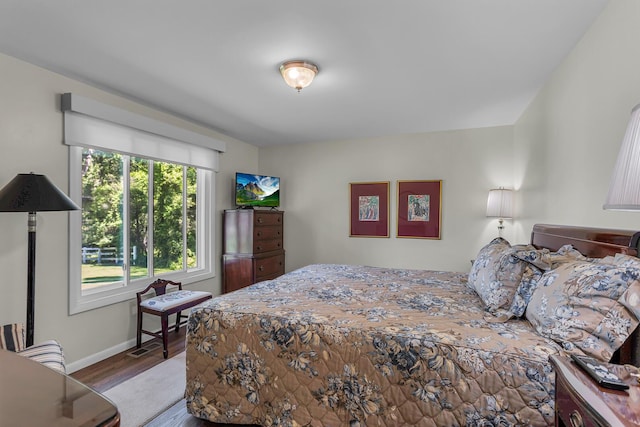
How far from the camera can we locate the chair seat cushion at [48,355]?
1637mm

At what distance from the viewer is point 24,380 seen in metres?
0.86

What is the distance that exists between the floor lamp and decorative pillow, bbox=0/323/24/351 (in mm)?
369

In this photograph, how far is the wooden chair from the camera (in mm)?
2887

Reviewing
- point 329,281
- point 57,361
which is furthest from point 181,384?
point 329,281

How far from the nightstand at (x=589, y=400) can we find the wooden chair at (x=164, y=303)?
9.42 feet

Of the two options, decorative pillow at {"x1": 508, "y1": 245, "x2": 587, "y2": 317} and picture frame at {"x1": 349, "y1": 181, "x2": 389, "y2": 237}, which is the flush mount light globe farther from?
picture frame at {"x1": 349, "y1": 181, "x2": 389, "y2": 237}

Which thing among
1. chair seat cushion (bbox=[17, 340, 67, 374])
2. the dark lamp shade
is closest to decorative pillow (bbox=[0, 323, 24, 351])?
chair seat cushion (bbox=[17, 340, 67, 374])

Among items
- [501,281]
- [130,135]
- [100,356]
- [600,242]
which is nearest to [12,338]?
[100,356]

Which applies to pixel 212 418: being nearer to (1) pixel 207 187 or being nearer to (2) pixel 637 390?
(2) pixel 637 390

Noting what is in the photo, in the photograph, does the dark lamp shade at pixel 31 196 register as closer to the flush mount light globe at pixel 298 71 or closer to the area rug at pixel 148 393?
the area rug at pixel 148 393

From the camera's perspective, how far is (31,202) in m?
2.06

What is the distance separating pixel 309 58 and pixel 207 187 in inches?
97.1

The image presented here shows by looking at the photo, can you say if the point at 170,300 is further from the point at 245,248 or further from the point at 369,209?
the point at 369,209

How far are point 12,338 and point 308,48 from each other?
8.24ft
